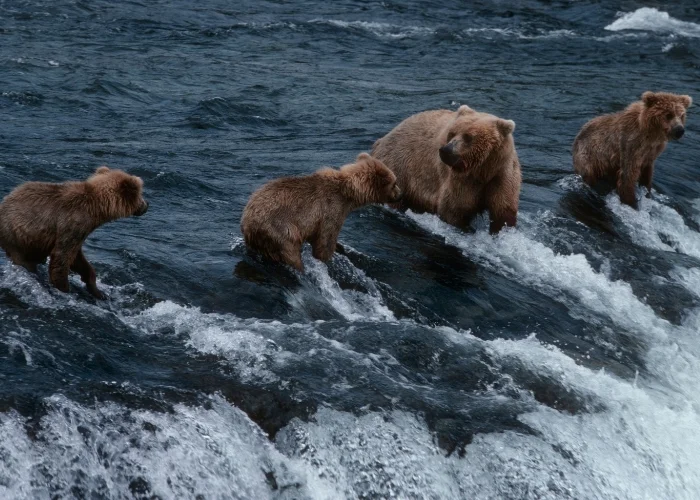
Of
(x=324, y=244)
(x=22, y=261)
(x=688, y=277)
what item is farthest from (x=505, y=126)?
(x=22, y=261)

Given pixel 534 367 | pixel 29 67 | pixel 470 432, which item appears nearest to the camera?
pixel 470 432

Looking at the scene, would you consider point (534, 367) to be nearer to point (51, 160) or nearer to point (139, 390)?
point (139, 390)

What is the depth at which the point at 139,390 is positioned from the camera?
6441 millimetres

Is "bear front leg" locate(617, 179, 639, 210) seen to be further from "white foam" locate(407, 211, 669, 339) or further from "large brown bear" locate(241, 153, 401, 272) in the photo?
"large brown bear" locate(241, 153, 401, 272)

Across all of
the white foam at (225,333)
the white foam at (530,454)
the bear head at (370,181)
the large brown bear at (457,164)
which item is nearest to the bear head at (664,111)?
the large brown bear at (457,164)

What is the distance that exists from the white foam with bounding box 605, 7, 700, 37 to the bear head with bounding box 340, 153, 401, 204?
14077mm

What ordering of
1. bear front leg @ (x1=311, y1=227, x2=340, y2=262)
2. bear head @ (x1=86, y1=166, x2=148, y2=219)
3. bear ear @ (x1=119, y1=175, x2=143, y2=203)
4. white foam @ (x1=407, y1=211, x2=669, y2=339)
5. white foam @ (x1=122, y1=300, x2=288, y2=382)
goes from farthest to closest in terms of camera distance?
white foam @ (x1=407, y1=211, x2=669, y2=339), bear front leg @ (x1=311, y1=227, x2=340, y2=262), bear ear @ (x1=119, y1=175, x2=143, y2=203), bear head @ (x1=86, y1=166, x2=148, y2=219), white foam @ (x1=122, y1=300, x2=288, y2=382)

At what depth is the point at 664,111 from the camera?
36.2 ft

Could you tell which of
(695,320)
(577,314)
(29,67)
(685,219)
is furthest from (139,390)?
(29,67)

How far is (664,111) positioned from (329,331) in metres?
5.23

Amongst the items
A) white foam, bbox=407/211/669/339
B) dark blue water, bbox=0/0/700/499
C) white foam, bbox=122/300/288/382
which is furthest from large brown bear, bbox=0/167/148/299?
white foam, bbox=407/211/669/339

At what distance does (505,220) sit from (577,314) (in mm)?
1362

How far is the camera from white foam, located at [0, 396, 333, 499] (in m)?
5.77

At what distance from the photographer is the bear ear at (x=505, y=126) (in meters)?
9.19
